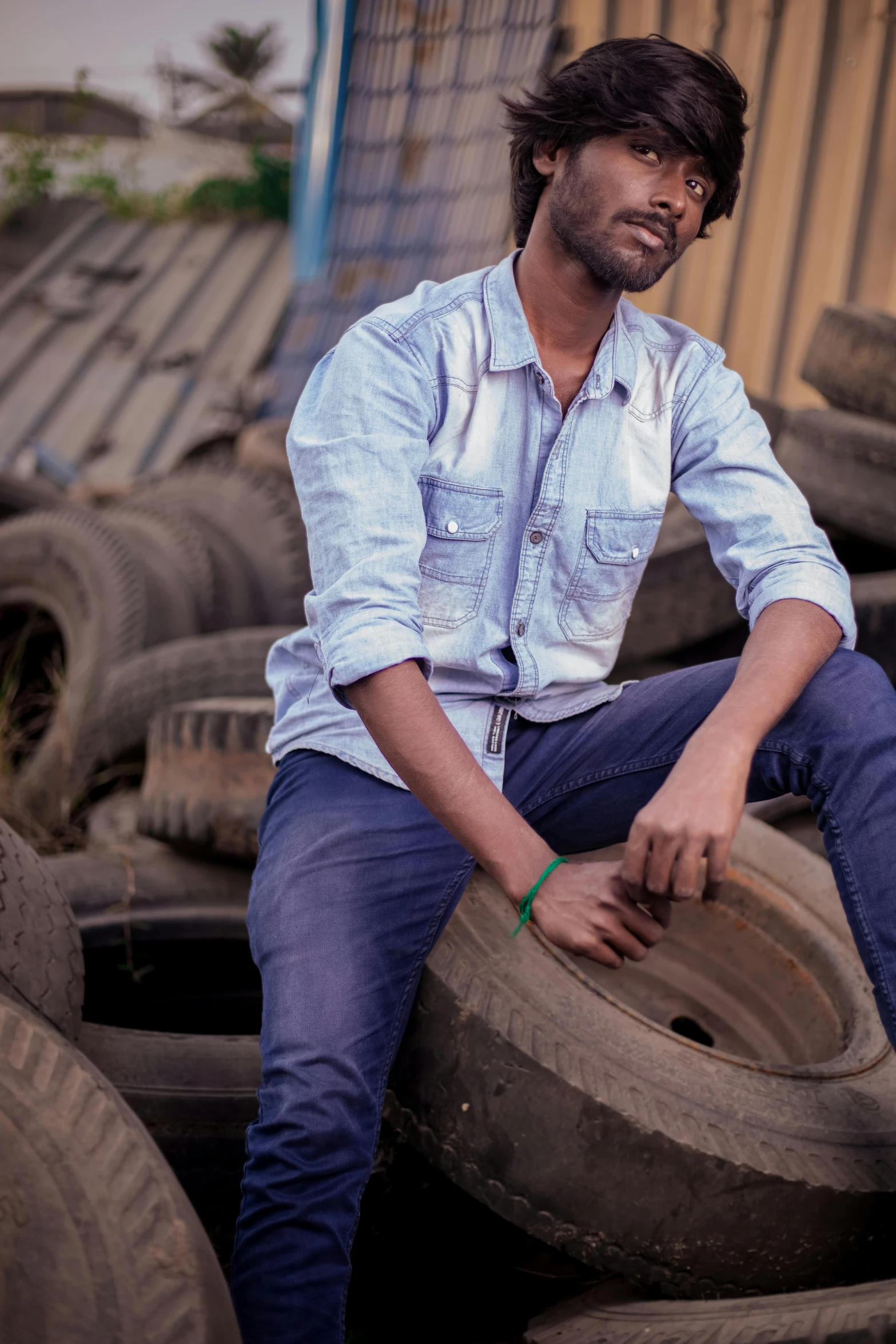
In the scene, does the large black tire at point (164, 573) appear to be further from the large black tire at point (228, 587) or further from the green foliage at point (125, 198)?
the green foliage at point (125, 198)

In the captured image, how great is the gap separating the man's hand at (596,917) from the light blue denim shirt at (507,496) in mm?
304

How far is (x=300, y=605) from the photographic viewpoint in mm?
3652

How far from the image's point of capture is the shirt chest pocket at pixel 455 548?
5.33ft

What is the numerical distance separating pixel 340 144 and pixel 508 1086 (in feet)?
18.5

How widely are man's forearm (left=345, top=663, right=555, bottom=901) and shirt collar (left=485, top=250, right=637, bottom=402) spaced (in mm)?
499

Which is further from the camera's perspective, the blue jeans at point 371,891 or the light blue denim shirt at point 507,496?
the light blue denim shirt at point 507,496

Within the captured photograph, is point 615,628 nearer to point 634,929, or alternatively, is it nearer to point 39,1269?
point 634,929

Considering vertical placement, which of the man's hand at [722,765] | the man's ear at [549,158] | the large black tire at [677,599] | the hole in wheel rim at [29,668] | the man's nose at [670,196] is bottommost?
the hole in wheel rim at [29,668]

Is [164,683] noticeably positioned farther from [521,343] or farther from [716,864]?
[716,864]

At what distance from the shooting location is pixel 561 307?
1.67 m

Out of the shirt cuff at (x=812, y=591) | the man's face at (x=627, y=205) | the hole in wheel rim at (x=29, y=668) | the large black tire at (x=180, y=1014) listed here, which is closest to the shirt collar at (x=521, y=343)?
the man's face at (x=627, y=205)

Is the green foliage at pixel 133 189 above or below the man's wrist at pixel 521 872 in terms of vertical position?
above

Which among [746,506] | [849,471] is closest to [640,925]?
[746,506]

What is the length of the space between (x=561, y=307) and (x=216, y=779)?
1173 millimetres
